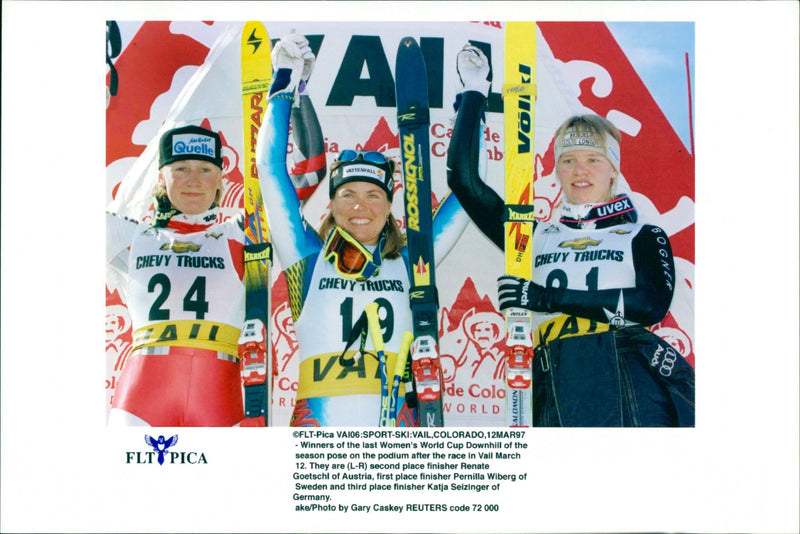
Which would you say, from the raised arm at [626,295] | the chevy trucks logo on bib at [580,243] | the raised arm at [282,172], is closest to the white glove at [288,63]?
the raised arm at [282,172]

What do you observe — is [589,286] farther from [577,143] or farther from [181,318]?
[181,318]

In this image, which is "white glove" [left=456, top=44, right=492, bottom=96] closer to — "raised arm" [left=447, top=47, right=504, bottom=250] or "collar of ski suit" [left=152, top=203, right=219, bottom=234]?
"raised arm" [left=447, top=47, right=504, bottom=250]

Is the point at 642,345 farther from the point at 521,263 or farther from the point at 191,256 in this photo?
the point at 191,256

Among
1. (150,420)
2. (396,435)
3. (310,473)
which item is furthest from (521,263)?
(150,420)

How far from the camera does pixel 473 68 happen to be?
15.4 ft

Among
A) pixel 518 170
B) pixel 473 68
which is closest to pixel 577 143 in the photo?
pixel 518 170

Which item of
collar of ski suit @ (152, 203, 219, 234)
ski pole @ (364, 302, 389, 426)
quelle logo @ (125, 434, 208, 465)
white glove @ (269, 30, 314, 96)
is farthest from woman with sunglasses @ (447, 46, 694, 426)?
quelle logo @ (125, 434, 208, 465)

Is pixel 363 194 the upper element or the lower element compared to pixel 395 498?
upper

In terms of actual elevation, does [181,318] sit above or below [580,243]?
below

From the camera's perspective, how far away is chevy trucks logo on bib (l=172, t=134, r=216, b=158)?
15.4 ft

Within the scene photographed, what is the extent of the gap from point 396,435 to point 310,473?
1.47 feet

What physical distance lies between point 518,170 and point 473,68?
0.55m

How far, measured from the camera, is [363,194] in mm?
4660

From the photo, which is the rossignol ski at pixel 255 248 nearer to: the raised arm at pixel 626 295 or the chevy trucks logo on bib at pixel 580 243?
the raised arm at pixel 626 295
